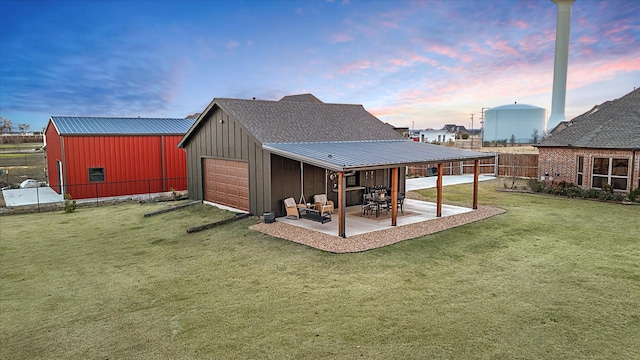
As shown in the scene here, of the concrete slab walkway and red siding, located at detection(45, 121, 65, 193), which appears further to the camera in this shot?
red siding, located at detection(45, 121, 65, 193)

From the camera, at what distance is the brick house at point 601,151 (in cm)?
1778

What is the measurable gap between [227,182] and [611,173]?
17976mm

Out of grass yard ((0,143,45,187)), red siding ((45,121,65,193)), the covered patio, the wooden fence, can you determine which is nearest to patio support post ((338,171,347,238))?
the covered patio

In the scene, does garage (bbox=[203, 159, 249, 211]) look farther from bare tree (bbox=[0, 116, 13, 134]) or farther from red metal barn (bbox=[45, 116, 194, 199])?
bare tree (bbox=[0, 116, 13, 134])

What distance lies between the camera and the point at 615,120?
19688 millimetres

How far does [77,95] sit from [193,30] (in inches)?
686

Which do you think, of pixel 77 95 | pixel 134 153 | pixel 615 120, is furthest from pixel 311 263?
pixel 77 95

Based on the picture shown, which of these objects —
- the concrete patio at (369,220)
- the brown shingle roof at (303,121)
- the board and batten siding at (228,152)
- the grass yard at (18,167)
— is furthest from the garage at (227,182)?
the grass yard at (18,167)

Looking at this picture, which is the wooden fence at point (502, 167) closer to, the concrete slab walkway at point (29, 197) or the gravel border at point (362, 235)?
the gravel border at point (362, 235)

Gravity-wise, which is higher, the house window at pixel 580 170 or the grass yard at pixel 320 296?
the house window at pixel 580 170

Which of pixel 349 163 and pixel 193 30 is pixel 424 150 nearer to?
pixel 349 163

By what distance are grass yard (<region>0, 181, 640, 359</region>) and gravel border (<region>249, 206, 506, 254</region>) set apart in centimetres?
44

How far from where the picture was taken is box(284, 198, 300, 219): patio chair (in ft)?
43.9

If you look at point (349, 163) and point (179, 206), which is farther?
point (179, 206)
